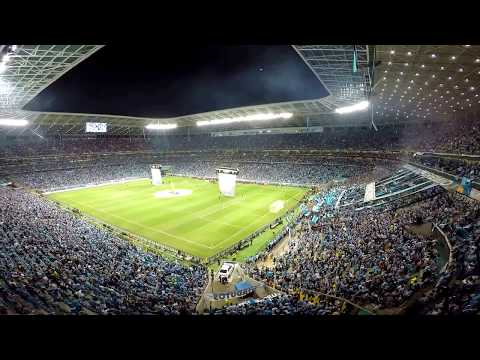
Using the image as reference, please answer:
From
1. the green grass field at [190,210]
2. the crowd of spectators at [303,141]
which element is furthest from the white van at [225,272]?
the crowd of spectators at [303,141]

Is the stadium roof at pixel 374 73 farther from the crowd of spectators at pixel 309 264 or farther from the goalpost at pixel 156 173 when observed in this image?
the goalpost at pixel 156 173

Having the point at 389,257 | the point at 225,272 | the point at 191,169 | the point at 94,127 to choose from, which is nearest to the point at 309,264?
the point at 389,257

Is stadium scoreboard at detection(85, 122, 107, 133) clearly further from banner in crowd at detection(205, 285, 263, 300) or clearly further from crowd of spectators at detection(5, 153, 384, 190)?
banner in crowd at detection(205, 285, 263, 300)

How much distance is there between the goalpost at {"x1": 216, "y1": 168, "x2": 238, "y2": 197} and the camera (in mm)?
37625

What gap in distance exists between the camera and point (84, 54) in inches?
804

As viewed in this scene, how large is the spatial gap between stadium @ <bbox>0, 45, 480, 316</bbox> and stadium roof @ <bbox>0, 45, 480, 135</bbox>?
0.15m

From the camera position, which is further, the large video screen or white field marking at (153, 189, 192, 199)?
the large video screen

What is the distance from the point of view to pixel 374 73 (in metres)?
22.9

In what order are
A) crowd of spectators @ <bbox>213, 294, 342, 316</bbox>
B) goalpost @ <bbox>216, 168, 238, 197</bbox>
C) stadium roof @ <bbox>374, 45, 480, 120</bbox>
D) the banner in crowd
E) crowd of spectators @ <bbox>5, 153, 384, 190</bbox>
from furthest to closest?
crowd of spectators @ <bbox>5, 153, 384, 190</bbox> → goalpost @ <bbox>216, 168, 238, 197</bbox> → stadium roof @ <bbox>374, 45, 480, 120</bbox> → the banner in crowd → crowd of spectators @ <bbox>213, 294, 342, 316</bbox>

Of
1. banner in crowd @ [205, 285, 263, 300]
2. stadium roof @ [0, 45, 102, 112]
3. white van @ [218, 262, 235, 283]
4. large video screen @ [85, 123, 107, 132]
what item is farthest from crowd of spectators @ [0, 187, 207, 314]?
large video screen @ [85, 123, 107, 132]

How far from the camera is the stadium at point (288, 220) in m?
11.7

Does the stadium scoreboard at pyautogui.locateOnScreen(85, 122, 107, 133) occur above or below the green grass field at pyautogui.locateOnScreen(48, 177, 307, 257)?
above
